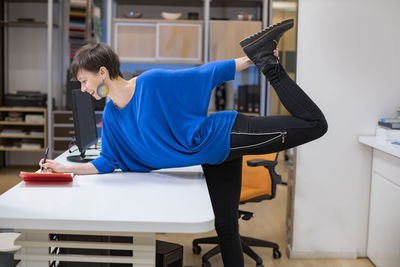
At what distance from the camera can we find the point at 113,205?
4.80 ft

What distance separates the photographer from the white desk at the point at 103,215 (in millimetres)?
1314

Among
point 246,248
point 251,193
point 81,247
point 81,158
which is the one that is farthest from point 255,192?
point 81,247

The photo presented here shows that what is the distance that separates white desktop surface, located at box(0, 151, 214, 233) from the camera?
4.31ft

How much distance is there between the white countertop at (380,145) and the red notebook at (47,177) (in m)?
1.70

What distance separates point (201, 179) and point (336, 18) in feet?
5.29

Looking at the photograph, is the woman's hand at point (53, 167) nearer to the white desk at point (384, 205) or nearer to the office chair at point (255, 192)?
the office chair at point (255, 192)

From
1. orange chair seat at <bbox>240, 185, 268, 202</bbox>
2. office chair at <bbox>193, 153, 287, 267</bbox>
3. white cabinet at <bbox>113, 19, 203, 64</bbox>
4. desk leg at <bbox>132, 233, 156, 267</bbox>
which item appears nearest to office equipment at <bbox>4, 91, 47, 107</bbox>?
white cabinet at <bbox>113, 19, 203, 64</bbox>

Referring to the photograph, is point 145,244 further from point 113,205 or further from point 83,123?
point 83,123

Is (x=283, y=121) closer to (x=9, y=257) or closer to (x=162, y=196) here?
(x=162, y=196)

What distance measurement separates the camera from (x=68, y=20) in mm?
6023

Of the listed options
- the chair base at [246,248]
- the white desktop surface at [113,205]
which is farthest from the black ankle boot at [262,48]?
the chair base at [246,248]

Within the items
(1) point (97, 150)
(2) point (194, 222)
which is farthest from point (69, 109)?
(2) point (194, 222)

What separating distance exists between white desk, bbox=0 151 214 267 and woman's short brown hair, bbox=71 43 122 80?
499mm

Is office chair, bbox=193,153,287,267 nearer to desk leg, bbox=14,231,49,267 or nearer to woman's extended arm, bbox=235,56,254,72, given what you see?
woman's extended arm, bbox=235,56,254,72
